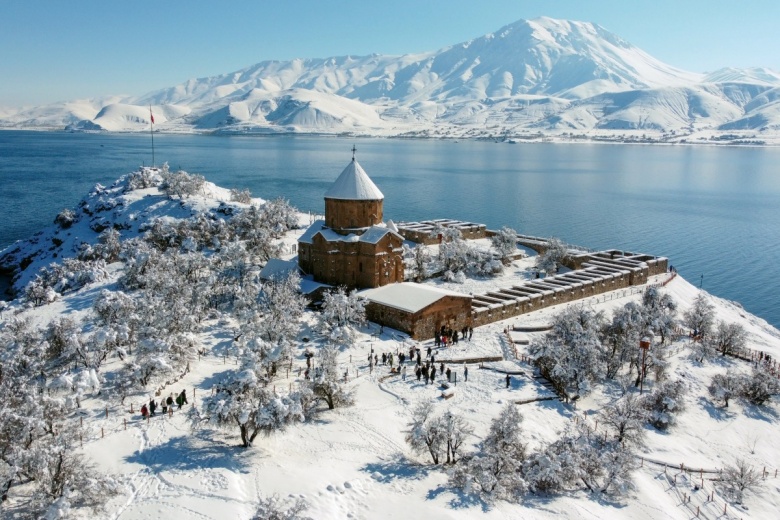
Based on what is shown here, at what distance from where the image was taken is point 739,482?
64.7 ft

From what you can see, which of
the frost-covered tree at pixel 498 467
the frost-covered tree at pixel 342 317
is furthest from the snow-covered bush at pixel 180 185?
the frost-covered tree at pixel 498 467

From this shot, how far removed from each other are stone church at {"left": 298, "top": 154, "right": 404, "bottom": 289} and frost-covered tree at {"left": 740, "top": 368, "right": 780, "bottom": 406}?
1936 cm

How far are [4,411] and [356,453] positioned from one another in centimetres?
1020

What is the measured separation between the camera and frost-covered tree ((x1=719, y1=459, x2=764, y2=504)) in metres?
19.6

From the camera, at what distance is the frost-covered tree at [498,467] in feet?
55.2

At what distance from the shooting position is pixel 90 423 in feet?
62.4

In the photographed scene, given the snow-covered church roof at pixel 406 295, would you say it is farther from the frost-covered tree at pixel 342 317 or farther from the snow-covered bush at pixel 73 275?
the snow-covered bush at pixel 73 275

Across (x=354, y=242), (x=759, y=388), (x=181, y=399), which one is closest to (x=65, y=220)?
(x=354, y=242)

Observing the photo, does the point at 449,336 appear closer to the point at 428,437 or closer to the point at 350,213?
the point at 350,213

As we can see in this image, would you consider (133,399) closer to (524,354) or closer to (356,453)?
(356,453)

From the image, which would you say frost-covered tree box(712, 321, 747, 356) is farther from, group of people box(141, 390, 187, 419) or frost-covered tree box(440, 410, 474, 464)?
group of people box(141, 390, 187, 419)

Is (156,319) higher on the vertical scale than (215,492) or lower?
higher

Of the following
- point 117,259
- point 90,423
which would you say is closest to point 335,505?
point 90,423

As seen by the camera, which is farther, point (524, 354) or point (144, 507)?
point (524, 354)
